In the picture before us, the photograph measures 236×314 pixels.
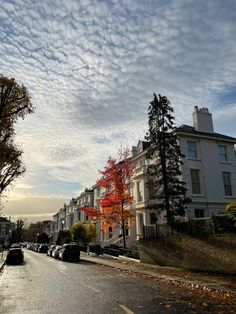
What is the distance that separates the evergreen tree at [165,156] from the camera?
81.2 feet

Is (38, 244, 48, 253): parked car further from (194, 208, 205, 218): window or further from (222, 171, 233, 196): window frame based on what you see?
(222, 171, 233, 196): window frame

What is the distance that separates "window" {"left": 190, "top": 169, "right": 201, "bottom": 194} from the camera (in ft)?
103

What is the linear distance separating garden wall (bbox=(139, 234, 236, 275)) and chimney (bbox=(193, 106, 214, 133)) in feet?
50.9

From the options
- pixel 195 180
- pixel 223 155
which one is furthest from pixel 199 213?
pixel 223 155

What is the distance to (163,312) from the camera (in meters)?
8.74

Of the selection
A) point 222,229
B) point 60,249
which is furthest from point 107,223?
point 222,229

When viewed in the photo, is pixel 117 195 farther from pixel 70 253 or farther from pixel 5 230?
pixel 5 230

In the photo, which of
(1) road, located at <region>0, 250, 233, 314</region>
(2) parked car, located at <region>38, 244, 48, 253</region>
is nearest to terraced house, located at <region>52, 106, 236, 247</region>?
(1) road, located at <region>0, 250, 233, 314</region>

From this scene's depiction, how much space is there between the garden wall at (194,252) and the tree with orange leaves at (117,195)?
32.8 ft

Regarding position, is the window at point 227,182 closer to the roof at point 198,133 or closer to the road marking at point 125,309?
the roof at point 198,133

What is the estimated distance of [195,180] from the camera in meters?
31.8

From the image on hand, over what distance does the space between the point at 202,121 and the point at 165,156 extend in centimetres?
1218

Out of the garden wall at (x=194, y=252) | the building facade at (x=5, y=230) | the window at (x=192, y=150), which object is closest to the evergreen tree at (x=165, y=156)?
the garden wall at (x=194, y=252)

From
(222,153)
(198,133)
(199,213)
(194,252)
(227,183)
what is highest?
(198,133)
